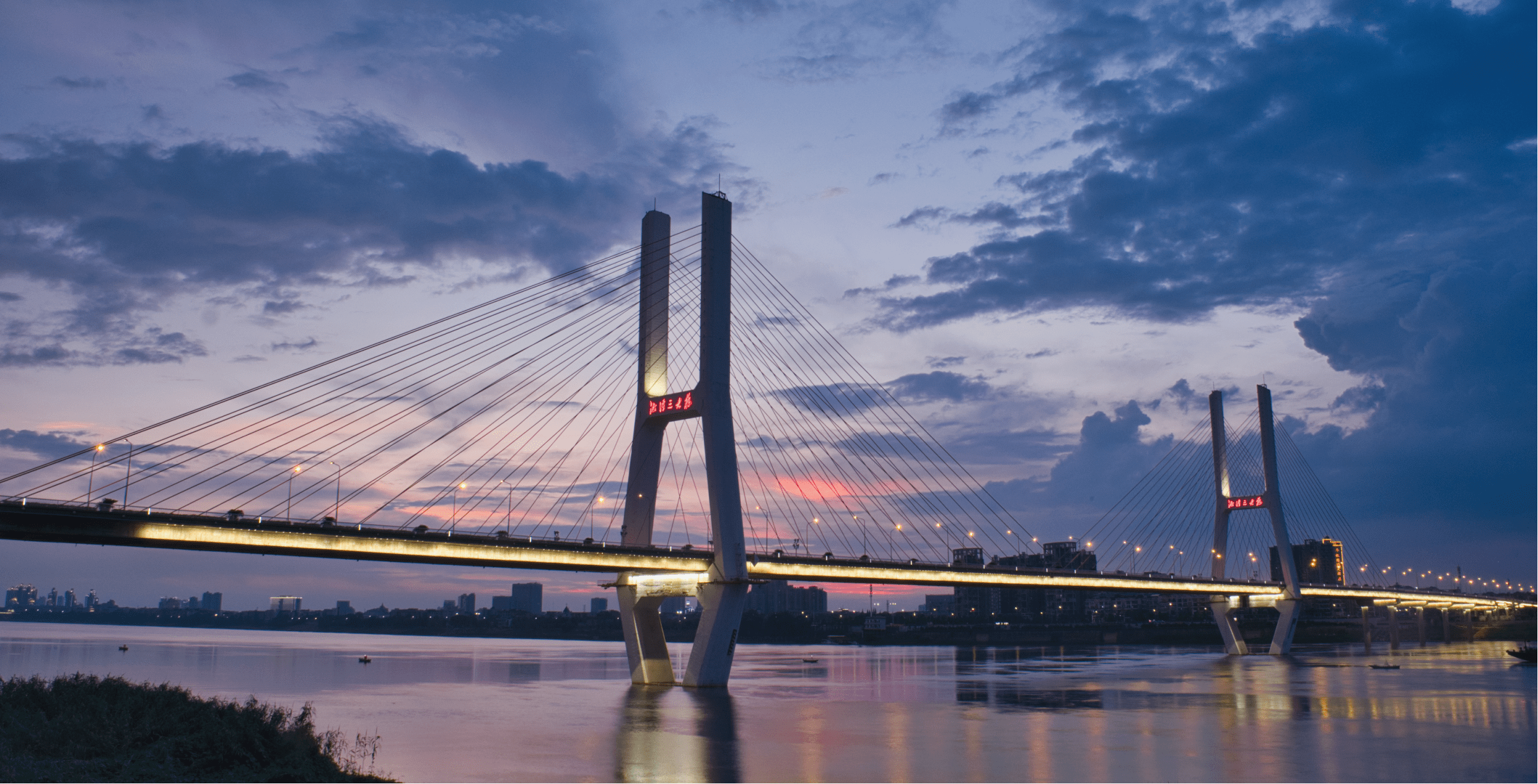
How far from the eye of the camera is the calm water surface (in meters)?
26.0

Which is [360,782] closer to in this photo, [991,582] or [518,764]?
[518,764]

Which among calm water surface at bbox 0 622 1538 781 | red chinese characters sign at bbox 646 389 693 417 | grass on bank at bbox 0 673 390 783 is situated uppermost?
red chinese characters sign at bbox 646 389 693 417

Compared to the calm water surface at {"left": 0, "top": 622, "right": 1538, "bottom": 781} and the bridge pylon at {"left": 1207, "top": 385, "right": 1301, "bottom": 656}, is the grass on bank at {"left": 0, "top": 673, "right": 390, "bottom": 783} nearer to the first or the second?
the calm water surface at {"left": 0, "top": 622, "right": 1538, "bottom": 781}

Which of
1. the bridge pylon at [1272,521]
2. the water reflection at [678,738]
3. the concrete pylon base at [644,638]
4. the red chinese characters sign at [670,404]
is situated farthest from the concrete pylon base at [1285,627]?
the red chinese characters sign at [670,404]

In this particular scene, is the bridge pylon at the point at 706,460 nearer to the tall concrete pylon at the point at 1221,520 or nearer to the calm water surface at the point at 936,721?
the calm water surface at the point at 936,721

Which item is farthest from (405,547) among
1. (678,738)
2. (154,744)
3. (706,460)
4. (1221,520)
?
(1221,520)

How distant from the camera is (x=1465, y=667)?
267 feet

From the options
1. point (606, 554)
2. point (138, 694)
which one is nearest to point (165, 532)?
point (138, 694)

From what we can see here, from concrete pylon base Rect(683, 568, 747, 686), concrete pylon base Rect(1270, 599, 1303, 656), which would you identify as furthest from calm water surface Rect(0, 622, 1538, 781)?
concrete pylon base Rect(1270, 599, 1303, 656)

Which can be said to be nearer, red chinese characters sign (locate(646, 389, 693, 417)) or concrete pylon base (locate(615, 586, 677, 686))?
red chinese characters sign (locate(646, 389, 693, 417))

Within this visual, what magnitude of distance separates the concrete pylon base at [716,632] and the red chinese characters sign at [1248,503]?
6702 cm

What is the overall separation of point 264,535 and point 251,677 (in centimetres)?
4029

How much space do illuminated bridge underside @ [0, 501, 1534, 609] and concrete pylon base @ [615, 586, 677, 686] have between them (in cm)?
285

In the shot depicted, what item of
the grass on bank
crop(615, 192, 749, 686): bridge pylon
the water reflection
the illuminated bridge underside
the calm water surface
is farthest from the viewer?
crop(615, 192, 749, 686): bridge pylon
